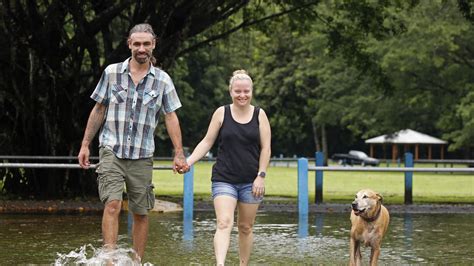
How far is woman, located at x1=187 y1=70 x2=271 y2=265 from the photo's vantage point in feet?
26.8

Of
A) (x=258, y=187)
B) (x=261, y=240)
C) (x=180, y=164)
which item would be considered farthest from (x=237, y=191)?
(x=261, y=240)

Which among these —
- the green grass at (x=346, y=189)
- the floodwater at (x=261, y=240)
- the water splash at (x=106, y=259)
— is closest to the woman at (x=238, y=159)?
the water splash at (x=106, y=259)

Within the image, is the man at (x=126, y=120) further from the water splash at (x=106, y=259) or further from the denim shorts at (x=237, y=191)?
the denim shorts at (x=237, y=191)

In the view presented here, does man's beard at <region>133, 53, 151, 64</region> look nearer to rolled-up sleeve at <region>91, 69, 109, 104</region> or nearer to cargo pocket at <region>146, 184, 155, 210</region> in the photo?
rolled-up sleeve at <region>91, 69, 109, 104</region>

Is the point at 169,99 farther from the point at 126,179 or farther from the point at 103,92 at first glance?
the point at 126,179

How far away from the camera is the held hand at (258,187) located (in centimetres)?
813

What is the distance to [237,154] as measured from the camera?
8.20 m

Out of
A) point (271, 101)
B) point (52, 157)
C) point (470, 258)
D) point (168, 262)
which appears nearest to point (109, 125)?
point (168, 262)

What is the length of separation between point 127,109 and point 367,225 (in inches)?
114

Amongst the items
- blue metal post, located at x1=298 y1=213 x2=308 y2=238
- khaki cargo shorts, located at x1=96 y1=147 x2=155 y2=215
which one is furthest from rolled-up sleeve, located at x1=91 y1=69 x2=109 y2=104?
blue metal post, located at x1=298 y1=213 x2=308 y2=238

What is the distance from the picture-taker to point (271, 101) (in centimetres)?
7181

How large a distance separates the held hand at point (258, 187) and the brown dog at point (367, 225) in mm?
1436

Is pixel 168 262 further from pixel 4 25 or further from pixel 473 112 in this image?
pixel 473 112

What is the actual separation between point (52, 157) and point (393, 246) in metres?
8.67
